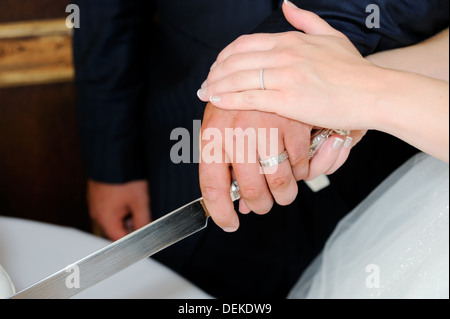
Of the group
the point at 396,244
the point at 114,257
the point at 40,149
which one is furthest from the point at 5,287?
the point at 40,149

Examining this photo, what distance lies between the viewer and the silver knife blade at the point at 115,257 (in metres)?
0.61

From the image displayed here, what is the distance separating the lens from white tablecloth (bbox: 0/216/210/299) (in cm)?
72

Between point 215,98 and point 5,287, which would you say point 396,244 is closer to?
point 215,98

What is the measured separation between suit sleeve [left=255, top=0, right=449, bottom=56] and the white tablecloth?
34cm

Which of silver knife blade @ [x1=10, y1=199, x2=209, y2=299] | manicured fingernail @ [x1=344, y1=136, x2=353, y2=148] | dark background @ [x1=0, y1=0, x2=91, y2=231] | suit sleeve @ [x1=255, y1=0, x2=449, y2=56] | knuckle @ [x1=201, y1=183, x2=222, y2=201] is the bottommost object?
dark background @ [x1=0, y1=0, x2=91, y2=231]

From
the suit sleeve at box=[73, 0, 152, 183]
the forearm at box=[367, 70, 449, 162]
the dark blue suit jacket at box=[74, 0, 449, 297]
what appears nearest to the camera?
the forearm at box=[367, 70, 449, 162]

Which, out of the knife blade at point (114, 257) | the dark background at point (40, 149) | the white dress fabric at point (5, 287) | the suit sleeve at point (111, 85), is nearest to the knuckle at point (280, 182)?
the knife blade at point (114, 257)

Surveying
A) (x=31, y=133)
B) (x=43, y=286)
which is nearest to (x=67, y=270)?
(x=43, y=286)

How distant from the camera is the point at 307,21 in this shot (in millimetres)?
704

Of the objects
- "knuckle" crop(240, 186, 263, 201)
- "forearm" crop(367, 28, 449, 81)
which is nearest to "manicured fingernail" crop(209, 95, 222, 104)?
"knuckle" crop(240, 186, 263, 201)

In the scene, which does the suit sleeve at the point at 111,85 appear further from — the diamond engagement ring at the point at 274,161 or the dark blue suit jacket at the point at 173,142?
the diamond engagement ring at the point at 274,161

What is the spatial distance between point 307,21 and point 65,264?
43 cm

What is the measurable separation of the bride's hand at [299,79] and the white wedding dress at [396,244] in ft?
0.73

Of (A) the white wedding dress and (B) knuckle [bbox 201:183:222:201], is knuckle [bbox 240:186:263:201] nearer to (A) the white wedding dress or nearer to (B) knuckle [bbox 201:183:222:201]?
(B) knuckle [bbox 201:183:222:201]
